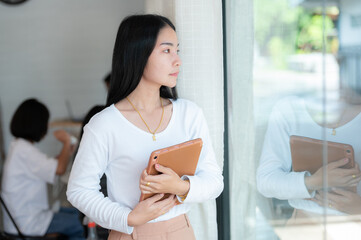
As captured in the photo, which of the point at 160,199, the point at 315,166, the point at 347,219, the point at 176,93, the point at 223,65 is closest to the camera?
the point at 347,219

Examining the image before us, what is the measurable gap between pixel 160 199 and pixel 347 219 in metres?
0.45

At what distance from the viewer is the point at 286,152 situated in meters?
1.12

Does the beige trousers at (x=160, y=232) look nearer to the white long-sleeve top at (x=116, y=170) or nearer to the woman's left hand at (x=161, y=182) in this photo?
the white long-sleeve top at (x=116, y=170)

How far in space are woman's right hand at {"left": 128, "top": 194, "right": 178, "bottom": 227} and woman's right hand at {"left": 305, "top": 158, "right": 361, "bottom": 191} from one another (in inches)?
14.4

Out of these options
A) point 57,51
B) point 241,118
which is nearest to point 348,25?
point 241,118

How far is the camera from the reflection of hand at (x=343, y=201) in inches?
33.0

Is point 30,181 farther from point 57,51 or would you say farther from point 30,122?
point 57,51

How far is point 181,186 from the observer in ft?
3.53

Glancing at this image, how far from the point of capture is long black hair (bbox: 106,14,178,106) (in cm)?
115

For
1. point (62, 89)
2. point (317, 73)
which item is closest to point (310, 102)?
point (317, 73)

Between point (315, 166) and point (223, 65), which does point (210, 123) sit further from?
point (315, 166)

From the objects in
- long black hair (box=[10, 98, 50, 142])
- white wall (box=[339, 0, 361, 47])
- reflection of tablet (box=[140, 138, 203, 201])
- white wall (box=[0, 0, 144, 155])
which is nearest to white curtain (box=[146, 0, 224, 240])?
reflection of tablet (box=[140, 138, 203, 201])

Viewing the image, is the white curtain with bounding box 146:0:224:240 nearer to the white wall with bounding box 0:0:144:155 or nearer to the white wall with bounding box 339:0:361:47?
the white wall with bounding box 339:0:361:47

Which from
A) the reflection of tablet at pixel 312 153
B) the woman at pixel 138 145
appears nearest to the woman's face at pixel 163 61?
the woman at pixel 138 145
